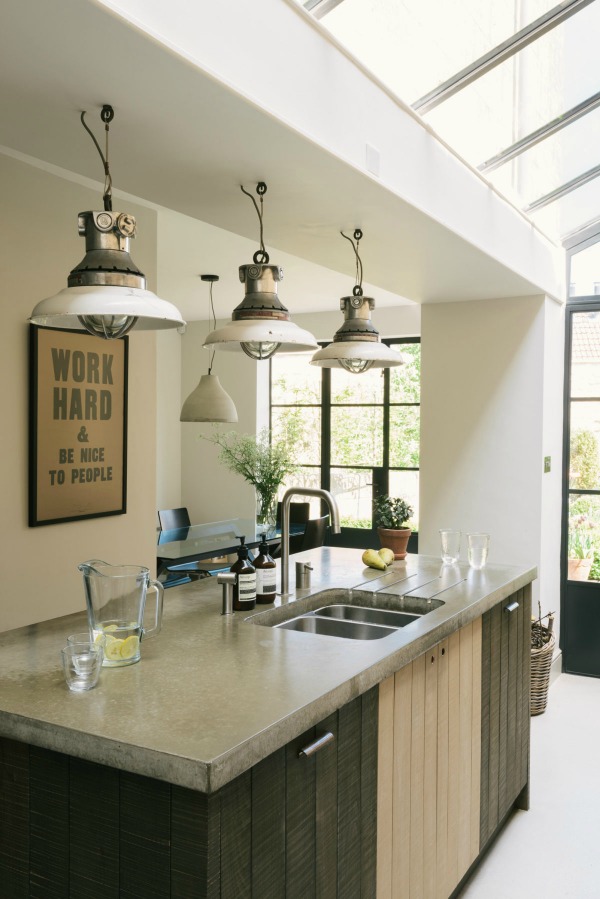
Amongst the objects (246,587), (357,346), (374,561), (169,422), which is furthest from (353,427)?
(246,587)

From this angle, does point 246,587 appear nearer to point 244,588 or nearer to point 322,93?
point 244,588

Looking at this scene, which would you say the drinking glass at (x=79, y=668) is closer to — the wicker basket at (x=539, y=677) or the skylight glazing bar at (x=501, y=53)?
the skylight glazing bar at (x=501, y=53)

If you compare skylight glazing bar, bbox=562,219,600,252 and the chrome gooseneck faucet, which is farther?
skylight glazing bar, bbox=562,219,600,252

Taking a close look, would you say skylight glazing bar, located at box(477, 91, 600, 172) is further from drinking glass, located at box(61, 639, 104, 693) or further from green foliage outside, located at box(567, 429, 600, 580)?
drinking glass, located at box(61, 639, 104, 693)

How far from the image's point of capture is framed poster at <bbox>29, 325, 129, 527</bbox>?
3.01 meters

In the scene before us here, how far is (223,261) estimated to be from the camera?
5359mm

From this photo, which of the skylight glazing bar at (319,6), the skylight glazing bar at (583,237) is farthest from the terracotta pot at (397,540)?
the skylight glazing bar at (583,237)

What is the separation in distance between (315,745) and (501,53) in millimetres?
2296

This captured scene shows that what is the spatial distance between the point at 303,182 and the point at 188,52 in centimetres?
83

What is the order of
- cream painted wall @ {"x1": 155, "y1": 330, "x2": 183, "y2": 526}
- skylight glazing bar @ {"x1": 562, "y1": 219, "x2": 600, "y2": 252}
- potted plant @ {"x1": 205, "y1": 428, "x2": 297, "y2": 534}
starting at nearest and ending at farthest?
skylight glazing bar @ {"x1": 562, "y1": 219, "x2": 600, "y2": 252}, potted plant @ {"x1": 205, "y1": 428, "x2": 297, "y2": 534}, cream painted wall @ {"x1": 155, "y1": 330, "x2": 183, "y2": 526}

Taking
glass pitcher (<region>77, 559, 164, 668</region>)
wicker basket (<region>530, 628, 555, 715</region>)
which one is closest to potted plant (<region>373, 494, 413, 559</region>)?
wicker basket (<region>530, 628, 555, 715</region>)

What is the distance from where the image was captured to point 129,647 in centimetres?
192

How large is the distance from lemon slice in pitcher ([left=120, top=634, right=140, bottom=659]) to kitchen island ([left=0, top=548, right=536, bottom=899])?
0.03 metres

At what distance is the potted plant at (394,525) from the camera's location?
360 cm
